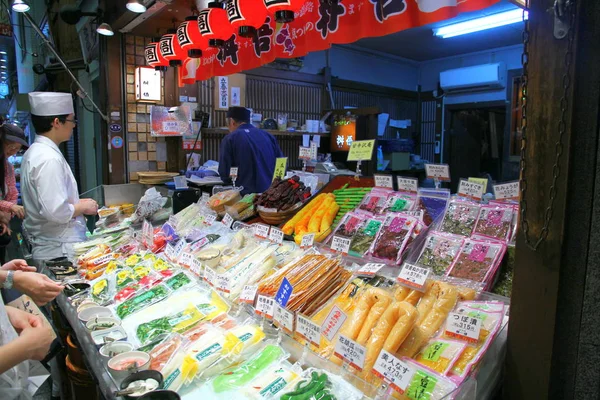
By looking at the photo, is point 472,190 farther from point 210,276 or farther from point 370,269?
point 210,276

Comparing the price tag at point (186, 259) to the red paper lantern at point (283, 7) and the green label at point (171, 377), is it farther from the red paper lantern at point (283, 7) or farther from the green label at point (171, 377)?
the red paper lantern at point (283, 7)

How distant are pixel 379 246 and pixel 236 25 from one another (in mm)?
2719

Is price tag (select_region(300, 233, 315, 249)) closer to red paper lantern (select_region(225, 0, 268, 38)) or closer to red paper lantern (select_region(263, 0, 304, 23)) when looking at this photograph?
red paper lantern (select_region(263, 0, 304, 23))

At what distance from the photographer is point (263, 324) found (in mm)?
2139

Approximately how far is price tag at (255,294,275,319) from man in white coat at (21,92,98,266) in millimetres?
2429

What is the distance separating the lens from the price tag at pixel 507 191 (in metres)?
2.51

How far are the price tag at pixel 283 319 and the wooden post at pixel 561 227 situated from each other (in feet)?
3.20

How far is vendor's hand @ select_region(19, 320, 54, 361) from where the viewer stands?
172cm

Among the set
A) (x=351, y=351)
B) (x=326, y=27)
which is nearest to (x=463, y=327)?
(x=351, y=351)

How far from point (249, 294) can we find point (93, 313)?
98 cm

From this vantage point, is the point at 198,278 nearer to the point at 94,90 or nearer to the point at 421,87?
the point at 94,90

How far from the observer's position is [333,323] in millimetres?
1839

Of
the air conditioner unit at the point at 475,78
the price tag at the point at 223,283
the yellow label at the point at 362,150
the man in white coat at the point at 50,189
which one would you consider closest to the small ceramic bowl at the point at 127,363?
the price tag at the point at 223,283

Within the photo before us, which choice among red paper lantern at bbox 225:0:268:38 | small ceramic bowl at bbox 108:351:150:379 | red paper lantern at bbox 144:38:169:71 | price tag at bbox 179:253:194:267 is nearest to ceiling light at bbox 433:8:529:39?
red paper lantern at bbox 225:0:268:38
